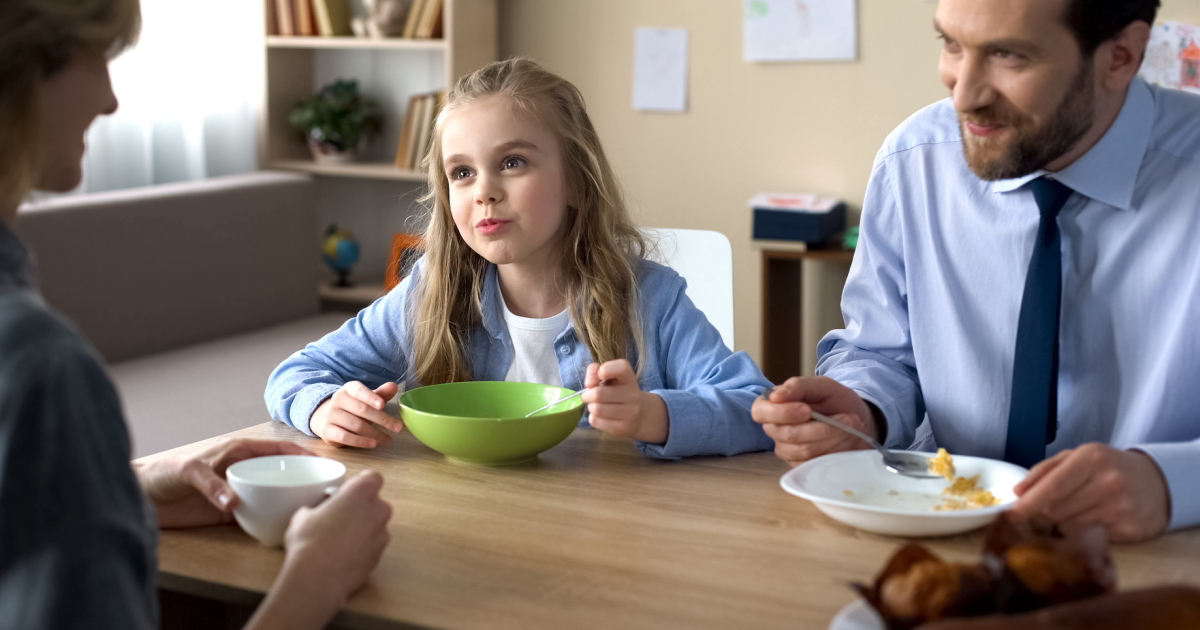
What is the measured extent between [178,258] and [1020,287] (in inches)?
94.6

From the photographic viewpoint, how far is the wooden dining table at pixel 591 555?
873mm

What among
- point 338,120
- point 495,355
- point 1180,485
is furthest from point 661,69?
point 1180,485

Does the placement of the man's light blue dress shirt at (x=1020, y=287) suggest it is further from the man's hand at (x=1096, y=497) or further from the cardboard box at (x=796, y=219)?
the cardboard box at (x=796, y=219)

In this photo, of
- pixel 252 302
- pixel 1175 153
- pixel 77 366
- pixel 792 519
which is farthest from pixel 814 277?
pixel 77 366

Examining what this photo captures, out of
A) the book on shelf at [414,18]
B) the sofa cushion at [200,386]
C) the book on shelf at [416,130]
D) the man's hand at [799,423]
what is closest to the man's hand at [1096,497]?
the man's hand at [799,423]

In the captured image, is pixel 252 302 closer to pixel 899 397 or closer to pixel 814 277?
pixel 814 277

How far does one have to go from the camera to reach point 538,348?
165 cm

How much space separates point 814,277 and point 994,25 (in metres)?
2.52

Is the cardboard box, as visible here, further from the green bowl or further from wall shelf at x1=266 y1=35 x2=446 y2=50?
the green bowl

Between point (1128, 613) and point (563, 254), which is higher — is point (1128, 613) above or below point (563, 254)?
below

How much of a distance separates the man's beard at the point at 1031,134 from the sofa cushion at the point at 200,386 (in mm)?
1727

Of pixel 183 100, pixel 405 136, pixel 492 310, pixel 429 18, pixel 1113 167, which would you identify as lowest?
pixel 492 310

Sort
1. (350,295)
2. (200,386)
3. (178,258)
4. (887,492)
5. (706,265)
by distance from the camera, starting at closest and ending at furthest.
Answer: (887,492) < (706,265) < (200,386) < (178,258) < (350,295)

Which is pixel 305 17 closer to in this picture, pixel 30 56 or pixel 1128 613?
pixel 30 56
